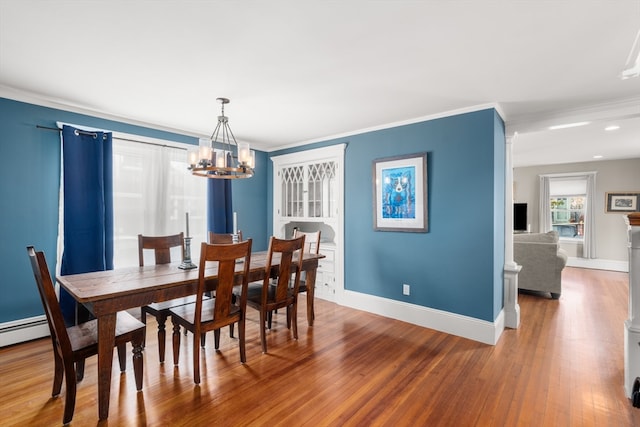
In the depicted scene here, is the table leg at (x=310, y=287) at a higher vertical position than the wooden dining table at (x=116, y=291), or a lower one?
lower

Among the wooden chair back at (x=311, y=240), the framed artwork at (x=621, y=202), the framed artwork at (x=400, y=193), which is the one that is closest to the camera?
the framed artwork at (x=400, y=193)

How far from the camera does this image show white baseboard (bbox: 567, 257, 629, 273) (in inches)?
252

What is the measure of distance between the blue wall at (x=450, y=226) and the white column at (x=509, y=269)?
0.14 m

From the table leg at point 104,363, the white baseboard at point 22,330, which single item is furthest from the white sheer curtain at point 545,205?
the white baseboard at point 22,330

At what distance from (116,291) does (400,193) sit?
2936mm

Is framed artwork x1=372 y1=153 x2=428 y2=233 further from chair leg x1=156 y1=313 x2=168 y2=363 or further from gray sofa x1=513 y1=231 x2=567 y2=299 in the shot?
chair leg x1=156 y1=313 x2=168 y2=363

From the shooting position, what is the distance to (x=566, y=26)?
177 cm

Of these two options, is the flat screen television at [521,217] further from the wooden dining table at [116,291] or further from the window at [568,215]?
the wooden dining table at [116,291]

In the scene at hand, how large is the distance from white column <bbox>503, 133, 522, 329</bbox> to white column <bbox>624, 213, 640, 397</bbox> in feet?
3.91

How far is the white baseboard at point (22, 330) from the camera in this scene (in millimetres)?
2824

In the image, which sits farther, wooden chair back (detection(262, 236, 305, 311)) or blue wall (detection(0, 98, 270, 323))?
blue wall (detection(0, 98, 270, 323))

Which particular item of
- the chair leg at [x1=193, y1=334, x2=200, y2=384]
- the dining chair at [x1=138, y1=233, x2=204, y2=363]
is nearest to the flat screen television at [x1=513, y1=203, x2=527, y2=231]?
the dining chair at [x1=138, y1=233, x2=204, y2=363]

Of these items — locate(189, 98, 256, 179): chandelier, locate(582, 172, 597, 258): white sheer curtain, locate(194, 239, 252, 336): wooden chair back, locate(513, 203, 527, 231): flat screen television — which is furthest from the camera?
locate(513, 203, 527, 231): flat screen television

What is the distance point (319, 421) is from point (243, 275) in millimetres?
1148
